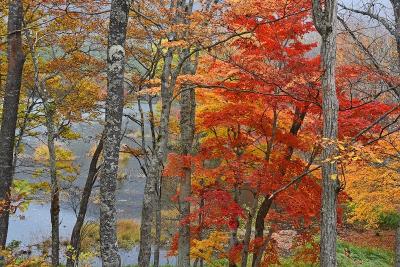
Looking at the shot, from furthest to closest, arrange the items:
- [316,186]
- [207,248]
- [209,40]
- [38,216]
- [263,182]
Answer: [38,216]
[207,248]
[316,186]
[263,182]
[209,40]

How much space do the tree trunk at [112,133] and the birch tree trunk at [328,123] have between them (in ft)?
9.03

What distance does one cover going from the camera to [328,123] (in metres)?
5.81

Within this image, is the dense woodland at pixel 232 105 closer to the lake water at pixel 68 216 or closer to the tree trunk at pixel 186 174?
the tree trunk at pixel 186 174

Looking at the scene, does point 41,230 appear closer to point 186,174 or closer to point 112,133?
point 186,174

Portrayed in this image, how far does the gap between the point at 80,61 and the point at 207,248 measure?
6917 millimetres

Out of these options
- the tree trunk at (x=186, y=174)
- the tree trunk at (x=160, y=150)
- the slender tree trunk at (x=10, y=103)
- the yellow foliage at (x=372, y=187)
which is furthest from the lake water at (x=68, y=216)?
the yellow foliage at (x=372, y=187)

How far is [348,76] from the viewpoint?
7465 millimetres

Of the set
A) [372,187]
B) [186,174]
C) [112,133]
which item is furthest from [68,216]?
[112,133]

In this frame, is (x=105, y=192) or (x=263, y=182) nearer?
(x=105, y=192)

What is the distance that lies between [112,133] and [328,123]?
3030mm

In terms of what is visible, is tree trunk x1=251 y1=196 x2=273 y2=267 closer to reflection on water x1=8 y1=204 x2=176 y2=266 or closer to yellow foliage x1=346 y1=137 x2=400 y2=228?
yellow foliage x1=346 y1=137 x2=400 y2=228

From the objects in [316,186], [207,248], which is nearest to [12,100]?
[316,186]

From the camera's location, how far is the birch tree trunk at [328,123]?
18.6ft

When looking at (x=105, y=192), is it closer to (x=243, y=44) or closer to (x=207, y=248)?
(x=243, y=44)
